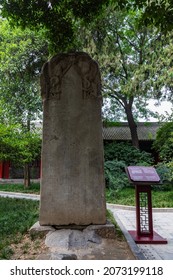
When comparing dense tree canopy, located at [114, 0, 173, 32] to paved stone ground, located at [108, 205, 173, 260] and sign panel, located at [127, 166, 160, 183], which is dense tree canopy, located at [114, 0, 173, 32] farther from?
paved stone ground, located at [108, 205, 173, 260]

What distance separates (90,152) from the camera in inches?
190

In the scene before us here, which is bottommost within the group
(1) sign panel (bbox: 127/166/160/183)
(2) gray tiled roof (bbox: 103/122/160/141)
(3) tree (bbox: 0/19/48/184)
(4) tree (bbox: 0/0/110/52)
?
(1) sign panel (bbox: 127/166/160/183)

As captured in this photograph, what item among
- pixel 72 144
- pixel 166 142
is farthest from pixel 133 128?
pixel 72 144

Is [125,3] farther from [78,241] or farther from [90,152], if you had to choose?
[78,241]

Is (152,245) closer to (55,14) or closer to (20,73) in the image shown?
(55,14)

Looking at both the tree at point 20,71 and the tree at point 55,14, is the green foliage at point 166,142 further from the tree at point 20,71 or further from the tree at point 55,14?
the tree at point 55,14

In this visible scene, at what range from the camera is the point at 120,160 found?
16.2 metres

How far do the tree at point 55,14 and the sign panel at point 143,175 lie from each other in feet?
9.39

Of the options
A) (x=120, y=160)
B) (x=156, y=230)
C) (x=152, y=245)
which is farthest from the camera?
(x=120, y=160)

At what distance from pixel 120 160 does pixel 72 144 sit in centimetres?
1156

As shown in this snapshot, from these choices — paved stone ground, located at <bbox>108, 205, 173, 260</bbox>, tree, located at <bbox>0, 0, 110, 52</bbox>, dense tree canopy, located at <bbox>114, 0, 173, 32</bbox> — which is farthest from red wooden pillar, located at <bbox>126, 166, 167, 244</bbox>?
tree, located at <bbox>0, 0, 110, 52</bbox>

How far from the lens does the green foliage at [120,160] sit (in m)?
14.2

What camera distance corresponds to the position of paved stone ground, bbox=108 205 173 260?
14.5 feet

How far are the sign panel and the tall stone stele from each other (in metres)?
0.97
